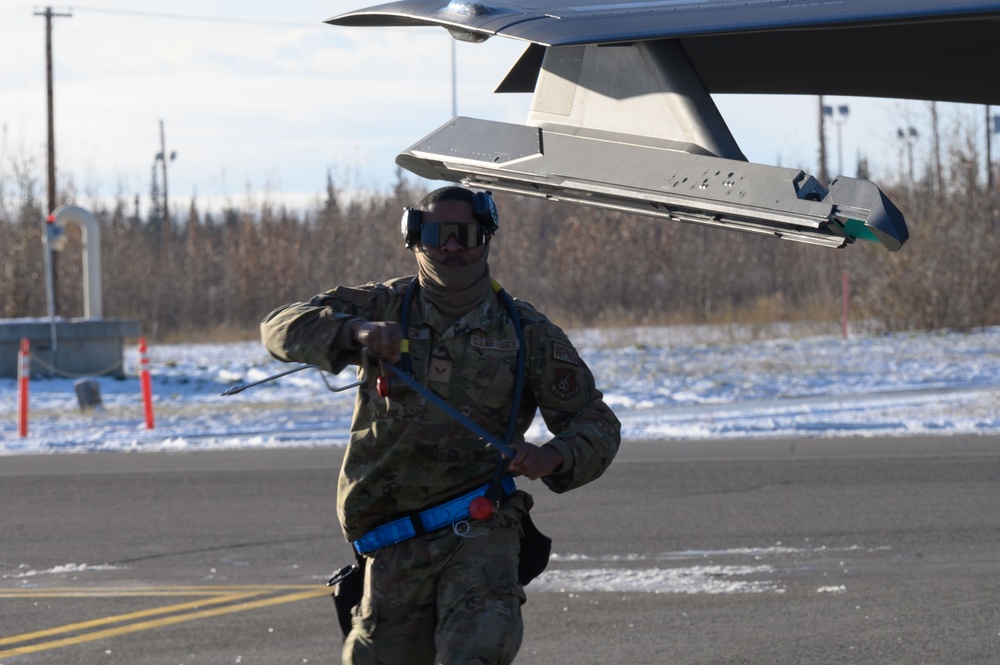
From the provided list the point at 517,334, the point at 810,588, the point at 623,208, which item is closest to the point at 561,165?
A: the point at 623,208

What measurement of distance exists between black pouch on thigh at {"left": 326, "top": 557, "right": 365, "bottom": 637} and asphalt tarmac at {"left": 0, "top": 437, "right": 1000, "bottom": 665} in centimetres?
209

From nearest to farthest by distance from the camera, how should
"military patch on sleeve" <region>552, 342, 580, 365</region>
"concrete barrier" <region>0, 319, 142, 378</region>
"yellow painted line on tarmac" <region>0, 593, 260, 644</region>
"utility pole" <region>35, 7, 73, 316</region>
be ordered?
"military patch on sleeve" <region>552, 342, 580, 365</region> < "yellow painted line on tarmac" <region>0, 593, 260, 644</region> < "concrete barrier" <region>0, 319, 142, 378</region> < "utility pole" <region>35, 7, 73, 316</region>

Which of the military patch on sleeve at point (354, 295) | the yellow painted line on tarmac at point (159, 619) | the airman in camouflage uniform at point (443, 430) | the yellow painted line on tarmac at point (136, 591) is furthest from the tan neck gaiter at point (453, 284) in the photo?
the yellow painted line on tarmac at point (136, 591)

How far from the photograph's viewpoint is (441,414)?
146 inches

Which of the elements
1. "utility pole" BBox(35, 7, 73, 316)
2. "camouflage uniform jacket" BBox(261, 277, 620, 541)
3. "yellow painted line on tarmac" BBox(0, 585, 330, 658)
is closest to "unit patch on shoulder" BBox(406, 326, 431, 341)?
"camouflage uniform jacket" BBox(261, 277, 620, 541)

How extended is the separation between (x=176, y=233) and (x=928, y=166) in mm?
49268

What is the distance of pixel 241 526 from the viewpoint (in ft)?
30.0

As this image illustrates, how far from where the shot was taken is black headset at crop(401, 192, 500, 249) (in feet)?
12.1

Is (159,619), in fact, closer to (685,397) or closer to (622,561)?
(622,561)

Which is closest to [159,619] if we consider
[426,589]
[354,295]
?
[426,589]

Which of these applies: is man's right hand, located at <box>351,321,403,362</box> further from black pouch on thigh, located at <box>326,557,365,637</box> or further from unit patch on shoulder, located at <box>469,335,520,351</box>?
black pouch on thigh, located at <box>326,557,365,637</box>

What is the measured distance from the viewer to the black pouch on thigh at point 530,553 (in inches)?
152

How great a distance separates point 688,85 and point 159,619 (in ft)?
14.8

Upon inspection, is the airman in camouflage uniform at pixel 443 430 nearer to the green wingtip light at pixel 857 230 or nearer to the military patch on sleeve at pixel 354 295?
the military patch on sleeve at pixel 354 295
